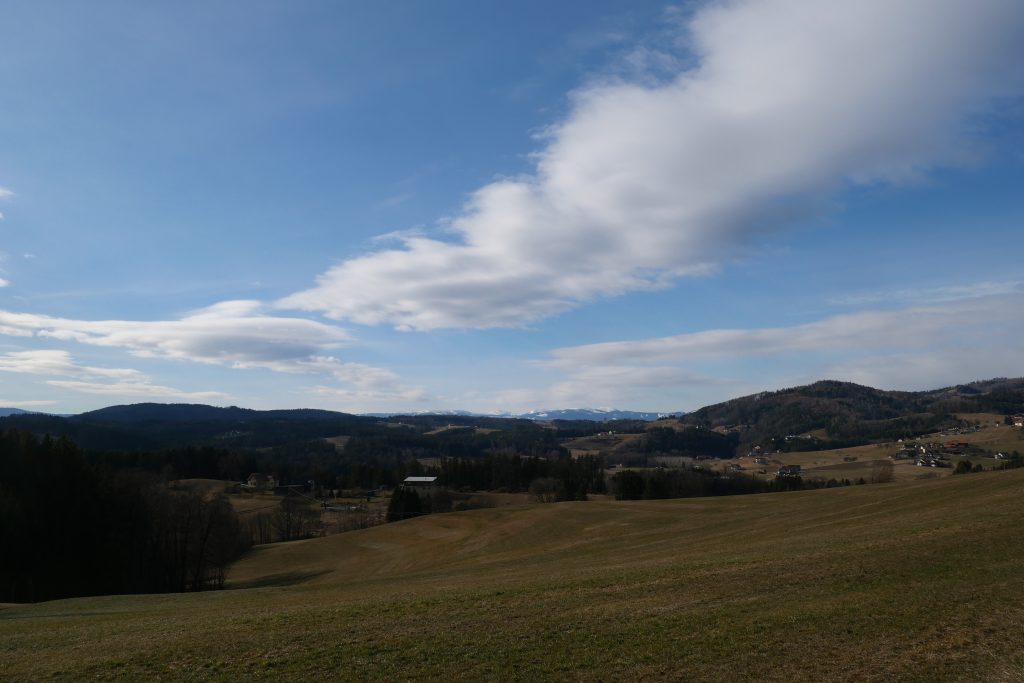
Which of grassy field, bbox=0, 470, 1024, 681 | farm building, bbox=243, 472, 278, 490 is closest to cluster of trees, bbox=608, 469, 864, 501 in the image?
grassy field, bbox=0, 470, 1024, 681

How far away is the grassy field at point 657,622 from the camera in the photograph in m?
14.5

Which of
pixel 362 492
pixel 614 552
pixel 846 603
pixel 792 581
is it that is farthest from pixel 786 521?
pixel 362 492

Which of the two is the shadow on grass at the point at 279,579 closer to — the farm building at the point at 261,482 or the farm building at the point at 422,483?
the farm building at the point at 422,483

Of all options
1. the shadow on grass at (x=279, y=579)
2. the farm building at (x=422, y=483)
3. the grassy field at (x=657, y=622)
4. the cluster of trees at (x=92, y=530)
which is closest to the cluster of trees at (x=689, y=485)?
the farm building at (x=422, y=483)

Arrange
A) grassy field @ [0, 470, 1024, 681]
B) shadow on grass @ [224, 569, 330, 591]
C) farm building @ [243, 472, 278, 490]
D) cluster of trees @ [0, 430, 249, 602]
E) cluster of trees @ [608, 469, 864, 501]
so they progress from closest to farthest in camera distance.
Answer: grassy field @ [0, 470, 1024, 681]
cluster of trees @ [0, 430, 249, 602]
shadow on grass @ [224, 569, 330, 591]
cluster of trees @ [608, 469, 864, 501]
farm building @ [243, 472, 278, 490]

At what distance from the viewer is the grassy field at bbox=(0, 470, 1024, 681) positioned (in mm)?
14469

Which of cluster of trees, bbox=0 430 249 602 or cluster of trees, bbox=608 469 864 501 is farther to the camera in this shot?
cluster of trees, bbox=608 469 864 501

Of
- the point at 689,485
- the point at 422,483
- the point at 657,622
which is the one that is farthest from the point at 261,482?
the point at 657,622

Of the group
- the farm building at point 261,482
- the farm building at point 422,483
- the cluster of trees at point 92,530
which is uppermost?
the cluster of trees at point 92,530

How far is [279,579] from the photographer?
2704 inches

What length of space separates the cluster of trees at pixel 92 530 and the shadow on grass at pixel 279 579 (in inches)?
127

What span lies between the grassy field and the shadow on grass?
104ft

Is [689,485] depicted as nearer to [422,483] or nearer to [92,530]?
[422,483]

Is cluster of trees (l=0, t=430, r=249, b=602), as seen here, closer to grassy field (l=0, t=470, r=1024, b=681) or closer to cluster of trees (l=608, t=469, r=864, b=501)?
grassy field (l=0, t=470, r=1024, b=681)
